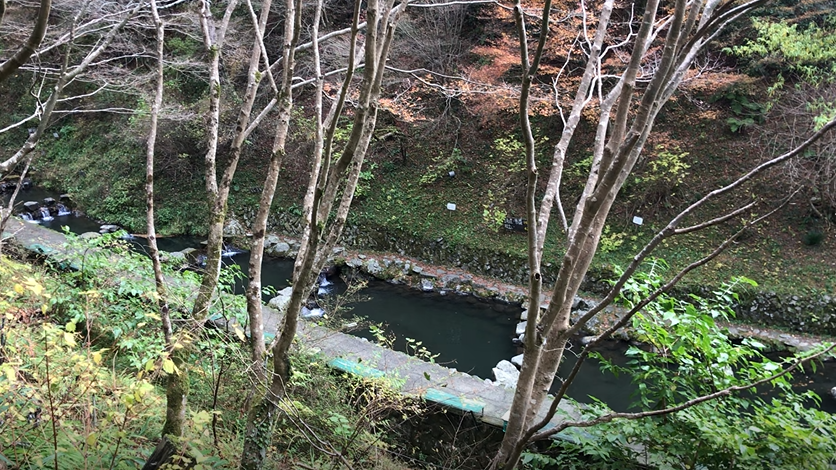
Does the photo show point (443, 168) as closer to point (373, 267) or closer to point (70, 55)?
point (373, 267)

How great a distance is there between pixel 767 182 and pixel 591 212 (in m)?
9.63

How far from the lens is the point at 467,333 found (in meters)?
8.03

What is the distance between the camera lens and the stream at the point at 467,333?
662cm

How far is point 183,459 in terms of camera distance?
232 cm

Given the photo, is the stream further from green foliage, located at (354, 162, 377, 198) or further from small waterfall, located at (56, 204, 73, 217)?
small waterfall, located at (56, 204, 73, 217)

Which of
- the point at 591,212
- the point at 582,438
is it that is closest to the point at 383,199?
the point at 582,438

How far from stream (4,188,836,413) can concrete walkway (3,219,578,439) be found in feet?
3.05

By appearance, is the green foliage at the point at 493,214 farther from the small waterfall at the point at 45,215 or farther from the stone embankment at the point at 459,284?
the small waterfall at the point at 45,215

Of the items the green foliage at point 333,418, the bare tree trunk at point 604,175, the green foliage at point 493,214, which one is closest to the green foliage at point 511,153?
the green foliage at point 493,214

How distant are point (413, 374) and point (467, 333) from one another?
3020 mm

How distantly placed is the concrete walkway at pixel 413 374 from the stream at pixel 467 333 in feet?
3.05

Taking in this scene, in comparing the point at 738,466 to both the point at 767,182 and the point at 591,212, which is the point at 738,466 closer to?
the point at 591,212

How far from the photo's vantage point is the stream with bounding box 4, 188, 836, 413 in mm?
6625

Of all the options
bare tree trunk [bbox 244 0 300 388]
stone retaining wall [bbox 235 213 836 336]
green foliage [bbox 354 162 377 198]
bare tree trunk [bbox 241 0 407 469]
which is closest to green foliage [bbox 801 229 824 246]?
stone retaining wall [bbox 235 213 836 336]
